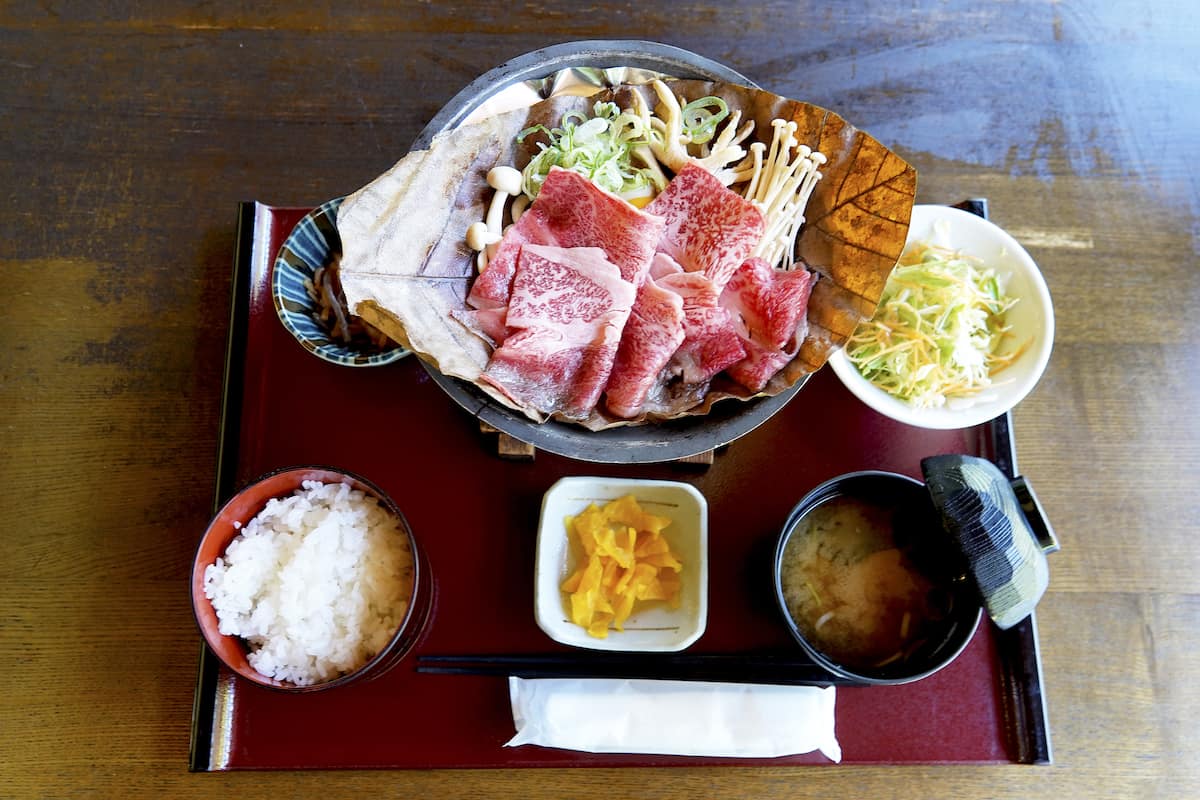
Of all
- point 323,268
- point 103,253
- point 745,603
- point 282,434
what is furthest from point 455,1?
point 745,603

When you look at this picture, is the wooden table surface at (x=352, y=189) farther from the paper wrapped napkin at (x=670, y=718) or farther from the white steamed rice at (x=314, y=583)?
the white steamed rice at (x=314, y=583)

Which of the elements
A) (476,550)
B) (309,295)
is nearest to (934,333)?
(476,550)

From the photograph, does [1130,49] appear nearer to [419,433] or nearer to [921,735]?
[921,735]

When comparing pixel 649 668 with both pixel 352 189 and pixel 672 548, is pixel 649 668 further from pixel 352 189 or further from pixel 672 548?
pixel 352 189

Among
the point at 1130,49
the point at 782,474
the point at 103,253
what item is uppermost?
the point at 1130,49

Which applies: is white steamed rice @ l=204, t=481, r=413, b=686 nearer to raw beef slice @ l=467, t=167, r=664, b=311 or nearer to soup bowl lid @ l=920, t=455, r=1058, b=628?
raw beef slice @ l=467, t=167, r=664, b=311

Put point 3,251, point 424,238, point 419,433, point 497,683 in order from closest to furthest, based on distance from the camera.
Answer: point 424,238, point 497,683, point 419,433, point 3,251
